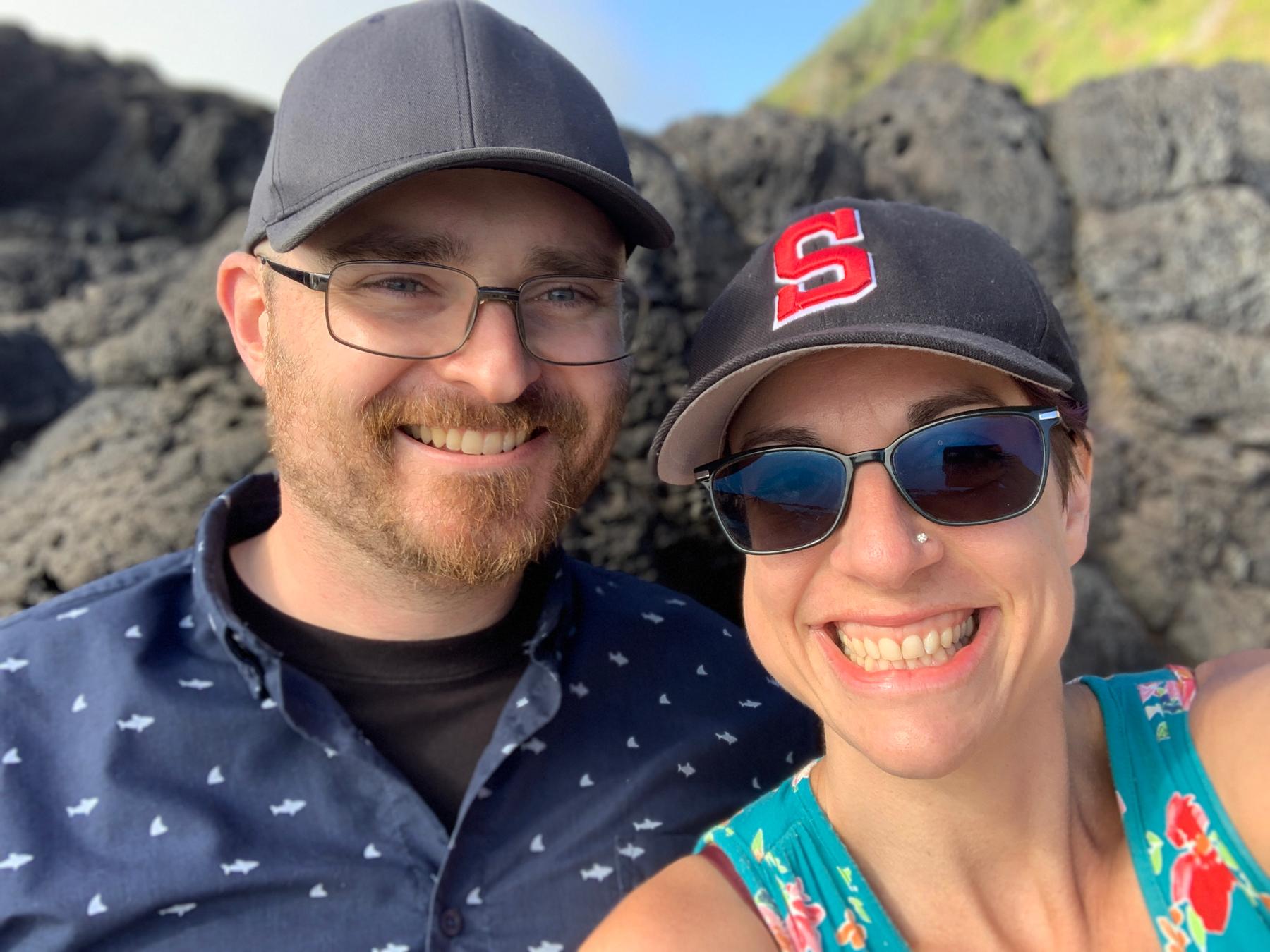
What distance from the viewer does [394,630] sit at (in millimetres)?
2057

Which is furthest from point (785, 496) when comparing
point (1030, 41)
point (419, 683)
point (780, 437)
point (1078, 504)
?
point (1030, 41)

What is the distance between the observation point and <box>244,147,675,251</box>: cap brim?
1710 millimetres

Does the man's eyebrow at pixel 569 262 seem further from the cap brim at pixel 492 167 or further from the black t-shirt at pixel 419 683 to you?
the black t-shirt at pixel 419 683

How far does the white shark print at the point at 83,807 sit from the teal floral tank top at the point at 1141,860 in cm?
113

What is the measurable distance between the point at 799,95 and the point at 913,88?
19.7 metres

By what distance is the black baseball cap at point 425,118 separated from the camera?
177 centimetres

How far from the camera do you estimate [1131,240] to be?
520cm

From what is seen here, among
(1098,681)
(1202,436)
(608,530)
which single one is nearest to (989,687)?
(1098,681)

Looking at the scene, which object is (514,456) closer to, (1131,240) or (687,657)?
(687,657)

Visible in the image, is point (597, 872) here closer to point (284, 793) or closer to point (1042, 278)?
point (284, 793)

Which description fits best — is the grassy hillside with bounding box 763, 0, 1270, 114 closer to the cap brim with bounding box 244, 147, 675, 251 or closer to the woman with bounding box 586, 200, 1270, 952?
the cap brim with bounding box 244, 147, 675, 251

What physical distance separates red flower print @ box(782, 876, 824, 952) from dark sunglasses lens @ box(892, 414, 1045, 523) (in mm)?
628

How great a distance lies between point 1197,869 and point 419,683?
148cm

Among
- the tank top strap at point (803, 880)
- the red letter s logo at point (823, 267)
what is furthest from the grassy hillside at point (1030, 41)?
the tank top strap at point (803, 880)
